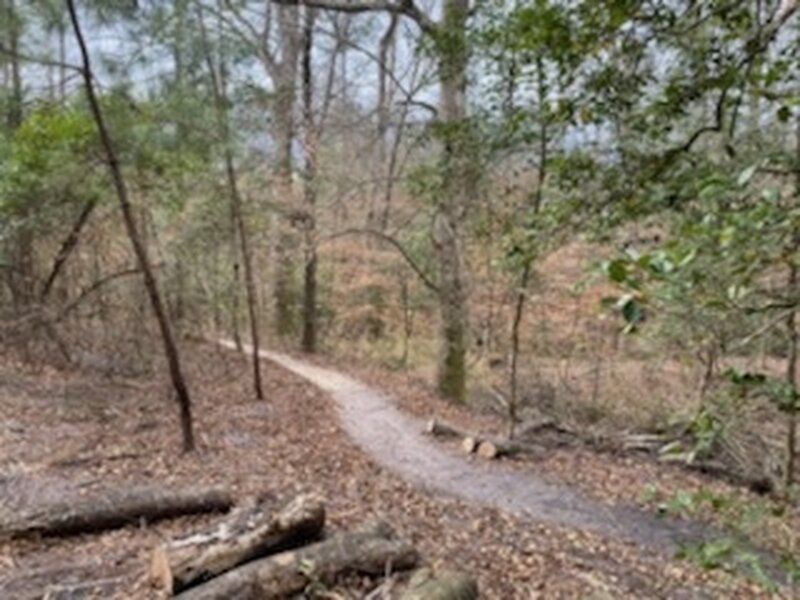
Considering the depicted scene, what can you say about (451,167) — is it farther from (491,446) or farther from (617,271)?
(617,271)

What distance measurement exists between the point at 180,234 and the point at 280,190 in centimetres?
183

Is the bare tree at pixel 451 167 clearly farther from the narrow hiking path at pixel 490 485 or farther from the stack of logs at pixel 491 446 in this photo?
the stack of logs at pixel 491 446

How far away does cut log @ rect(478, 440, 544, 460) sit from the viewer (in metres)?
7.84

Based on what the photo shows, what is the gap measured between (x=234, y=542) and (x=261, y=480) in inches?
88.7

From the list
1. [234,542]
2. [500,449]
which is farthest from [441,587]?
[500,449]

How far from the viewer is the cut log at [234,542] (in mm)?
3764

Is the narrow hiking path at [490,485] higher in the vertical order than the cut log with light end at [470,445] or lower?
lower

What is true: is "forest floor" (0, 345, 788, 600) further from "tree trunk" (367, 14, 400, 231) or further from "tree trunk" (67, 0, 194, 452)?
"tree trunk" (367, 14, 400, 231)

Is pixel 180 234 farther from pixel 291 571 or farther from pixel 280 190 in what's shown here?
pixel 291 571

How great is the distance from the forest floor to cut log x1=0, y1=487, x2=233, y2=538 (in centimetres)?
9

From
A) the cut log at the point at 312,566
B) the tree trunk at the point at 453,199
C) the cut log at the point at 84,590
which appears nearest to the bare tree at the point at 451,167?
the tree trunk at the point at 453,199

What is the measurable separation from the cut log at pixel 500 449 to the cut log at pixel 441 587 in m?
3.80

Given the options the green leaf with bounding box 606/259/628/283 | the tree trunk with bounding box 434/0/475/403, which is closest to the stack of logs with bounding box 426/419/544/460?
the tree trunk with bounding box 434/0/475/403

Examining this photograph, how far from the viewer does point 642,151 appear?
370 centimetres
